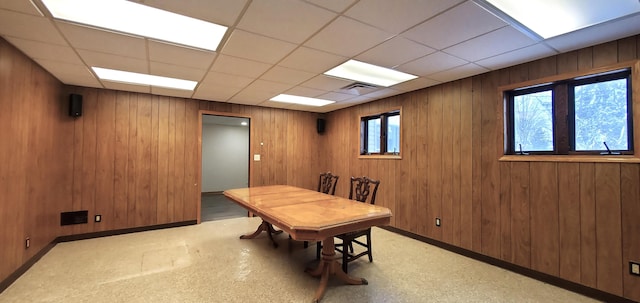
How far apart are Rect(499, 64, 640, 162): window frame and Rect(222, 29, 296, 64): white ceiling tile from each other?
2492mm

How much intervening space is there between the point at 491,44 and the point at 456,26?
57 centimetres

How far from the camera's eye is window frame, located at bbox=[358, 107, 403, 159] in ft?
14.0

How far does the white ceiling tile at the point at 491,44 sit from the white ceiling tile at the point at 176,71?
110 inches

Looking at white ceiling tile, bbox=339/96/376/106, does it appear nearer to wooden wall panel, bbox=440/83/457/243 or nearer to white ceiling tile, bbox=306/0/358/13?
wooden wall panel, bbox=440/83/457/243

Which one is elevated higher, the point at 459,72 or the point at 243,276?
the point at 459,72

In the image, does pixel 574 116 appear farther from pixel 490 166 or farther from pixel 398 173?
pixel 398 173

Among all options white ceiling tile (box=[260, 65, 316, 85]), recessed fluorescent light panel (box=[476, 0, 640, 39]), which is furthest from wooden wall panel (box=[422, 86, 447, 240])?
white ceiling tile (box=[260, 65, 316, 85])

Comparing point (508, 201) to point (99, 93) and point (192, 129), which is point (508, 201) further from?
point (99, 93)

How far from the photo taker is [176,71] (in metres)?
3.10

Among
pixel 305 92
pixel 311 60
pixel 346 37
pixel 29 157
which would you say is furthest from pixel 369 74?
pixel 29 157

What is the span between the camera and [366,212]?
2352 mm

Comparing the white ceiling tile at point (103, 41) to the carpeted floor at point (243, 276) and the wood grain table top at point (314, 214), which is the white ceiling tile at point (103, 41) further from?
the carpeted floor at point (243, 276)

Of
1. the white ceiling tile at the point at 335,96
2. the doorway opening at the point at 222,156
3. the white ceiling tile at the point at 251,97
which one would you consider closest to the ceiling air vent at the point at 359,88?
the white ceiling tile at the point at 335,96

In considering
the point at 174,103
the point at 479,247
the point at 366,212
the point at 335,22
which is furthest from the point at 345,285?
the point at 174,103
